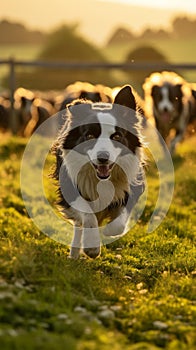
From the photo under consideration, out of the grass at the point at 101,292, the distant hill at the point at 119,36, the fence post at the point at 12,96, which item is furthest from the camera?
the distant hill at the point at 119,36

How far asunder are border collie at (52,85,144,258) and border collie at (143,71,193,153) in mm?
7934

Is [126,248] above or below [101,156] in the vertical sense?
below

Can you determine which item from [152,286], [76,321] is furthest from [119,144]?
[76,321]

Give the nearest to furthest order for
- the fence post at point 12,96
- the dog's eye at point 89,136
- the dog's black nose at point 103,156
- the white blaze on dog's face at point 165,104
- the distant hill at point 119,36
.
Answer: the dog's black nose at point 103,156 < the dog's eye at point 89,136 < the white blaze on dog's face at point 165,104 < the fence post at point 12,96 < the distant hill at point 119,36

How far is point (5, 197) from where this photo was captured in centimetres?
894

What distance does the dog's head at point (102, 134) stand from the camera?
18.5 ft

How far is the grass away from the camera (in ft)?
13.3

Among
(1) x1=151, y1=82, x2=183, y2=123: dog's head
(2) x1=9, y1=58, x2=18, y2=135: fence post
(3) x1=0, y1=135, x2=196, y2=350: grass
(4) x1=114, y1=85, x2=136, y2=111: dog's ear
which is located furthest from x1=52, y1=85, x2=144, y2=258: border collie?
(2) x1=9, y1=58, x2=18, y2=135: fence post

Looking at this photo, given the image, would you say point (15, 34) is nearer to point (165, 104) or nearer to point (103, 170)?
Answer: point (165, 104)

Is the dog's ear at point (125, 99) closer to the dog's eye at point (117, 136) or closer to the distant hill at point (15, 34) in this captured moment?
the dog's eye at point (117, 136)

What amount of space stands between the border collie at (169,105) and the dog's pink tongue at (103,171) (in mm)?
8529

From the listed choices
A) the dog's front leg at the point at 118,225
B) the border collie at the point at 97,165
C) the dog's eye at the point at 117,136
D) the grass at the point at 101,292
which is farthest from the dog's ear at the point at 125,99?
the grass at the point at 101,292

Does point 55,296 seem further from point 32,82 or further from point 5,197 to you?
point 32,82

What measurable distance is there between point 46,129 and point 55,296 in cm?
1437
